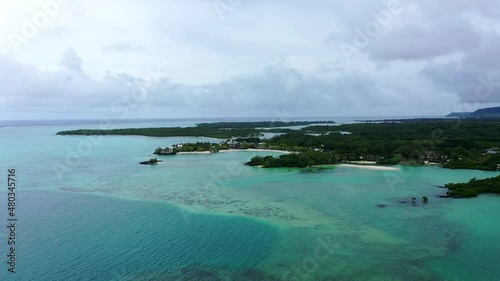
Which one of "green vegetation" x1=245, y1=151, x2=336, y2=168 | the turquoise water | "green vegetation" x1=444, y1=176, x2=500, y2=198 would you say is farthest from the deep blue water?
"green vegetation" x1=245, y1=151, x2=336, y2=168

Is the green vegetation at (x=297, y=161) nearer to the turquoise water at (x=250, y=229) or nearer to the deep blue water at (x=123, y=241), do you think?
the turquoise water at (x=250, y=229)

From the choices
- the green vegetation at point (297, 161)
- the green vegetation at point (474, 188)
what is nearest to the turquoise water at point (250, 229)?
the green vegetation at point (474, 188)

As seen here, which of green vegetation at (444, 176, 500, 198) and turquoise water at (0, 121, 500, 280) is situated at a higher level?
green vegetation at (444, 176, 500, 198)

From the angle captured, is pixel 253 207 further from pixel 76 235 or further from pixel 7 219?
pixel 7 219

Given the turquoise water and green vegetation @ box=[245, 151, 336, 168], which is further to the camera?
green vegetation @ box=[245, 151, 336, 168]

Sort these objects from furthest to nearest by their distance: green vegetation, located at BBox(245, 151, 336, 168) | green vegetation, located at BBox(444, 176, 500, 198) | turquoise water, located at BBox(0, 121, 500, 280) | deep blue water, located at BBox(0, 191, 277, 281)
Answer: green vegetation, located at BBox(245, 151, 336, 168)
green vegetation, located at BBox(444, 176, 500, 198)
deep blue water, located at BBox(0, 191, 277, 281)
turquoise water, located at BBox(0, 121, 500, 280)

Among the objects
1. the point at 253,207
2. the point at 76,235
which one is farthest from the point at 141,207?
the point at 253,207

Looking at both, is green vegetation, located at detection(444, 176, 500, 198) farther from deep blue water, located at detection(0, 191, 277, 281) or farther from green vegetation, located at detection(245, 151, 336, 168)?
deep blue water, located at detection(0, 191, 277, 281)
